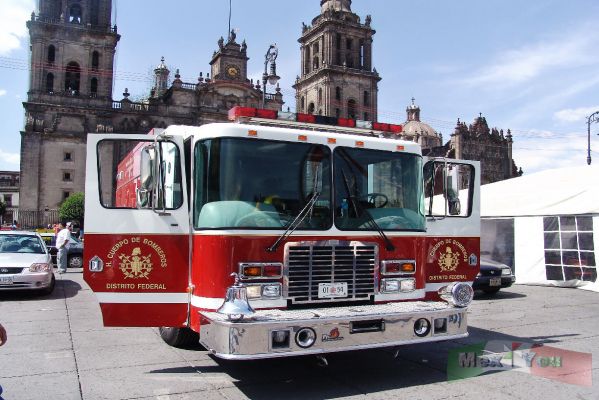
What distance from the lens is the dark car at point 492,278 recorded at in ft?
43.8

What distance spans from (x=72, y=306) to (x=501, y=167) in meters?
75.5

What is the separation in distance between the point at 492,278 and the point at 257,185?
9823 mm

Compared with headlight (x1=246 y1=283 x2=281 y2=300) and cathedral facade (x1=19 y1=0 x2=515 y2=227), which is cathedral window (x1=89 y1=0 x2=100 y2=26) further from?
headlight (x1=246 y1=283 x2=281 y2=300)

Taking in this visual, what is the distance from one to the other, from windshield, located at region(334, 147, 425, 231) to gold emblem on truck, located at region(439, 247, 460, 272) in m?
0.93

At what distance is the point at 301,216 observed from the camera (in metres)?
5.55

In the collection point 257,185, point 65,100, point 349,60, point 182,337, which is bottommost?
point 182,337

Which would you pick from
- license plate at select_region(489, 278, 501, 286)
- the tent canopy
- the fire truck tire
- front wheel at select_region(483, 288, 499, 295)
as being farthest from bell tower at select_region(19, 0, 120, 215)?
the fire truck tire

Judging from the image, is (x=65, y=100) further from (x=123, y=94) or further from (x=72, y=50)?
(x=123, y=94)

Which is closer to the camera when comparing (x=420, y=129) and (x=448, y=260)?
(x=448, y=260)

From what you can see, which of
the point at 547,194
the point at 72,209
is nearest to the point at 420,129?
the point at 72,209

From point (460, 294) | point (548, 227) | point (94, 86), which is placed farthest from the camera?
point (94, 86)

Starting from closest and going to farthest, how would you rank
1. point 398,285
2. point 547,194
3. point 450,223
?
point 398,285 → point 450,223 → point 547,194

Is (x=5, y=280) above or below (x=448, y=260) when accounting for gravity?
below

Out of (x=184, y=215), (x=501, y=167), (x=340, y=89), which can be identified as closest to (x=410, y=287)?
(x=184, y=215)
